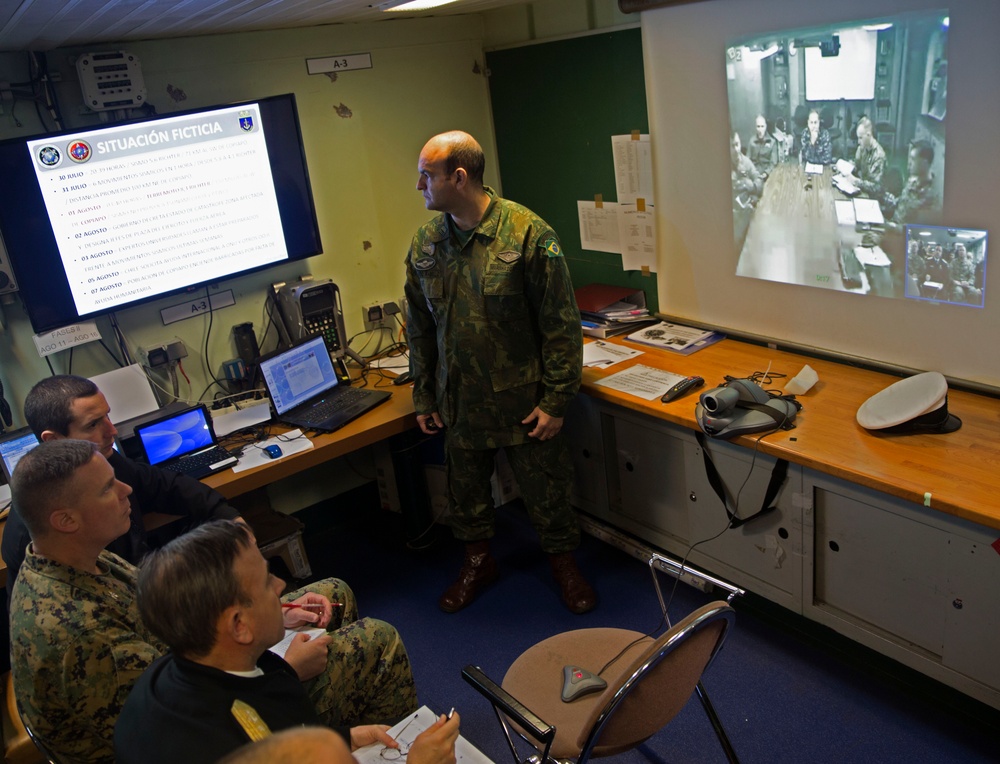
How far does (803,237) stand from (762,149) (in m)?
0.33

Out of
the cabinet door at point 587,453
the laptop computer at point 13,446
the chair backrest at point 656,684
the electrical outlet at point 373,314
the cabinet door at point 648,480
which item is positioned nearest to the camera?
the chair backrest at point 656,684

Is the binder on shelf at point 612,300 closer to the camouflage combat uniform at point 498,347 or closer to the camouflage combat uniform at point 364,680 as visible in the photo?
the camouflage combat uniform at point 498,347

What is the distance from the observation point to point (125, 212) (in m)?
3.07

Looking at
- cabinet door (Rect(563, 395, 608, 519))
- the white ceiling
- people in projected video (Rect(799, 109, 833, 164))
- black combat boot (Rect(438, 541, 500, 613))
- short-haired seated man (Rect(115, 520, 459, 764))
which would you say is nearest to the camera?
short-haired seated man (Rect(115, 520, 459, 764))

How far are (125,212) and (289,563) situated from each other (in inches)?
57.8

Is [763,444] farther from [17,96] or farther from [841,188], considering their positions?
[17,96]

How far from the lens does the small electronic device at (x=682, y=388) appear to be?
9.37 ft

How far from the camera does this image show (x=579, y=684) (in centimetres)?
204

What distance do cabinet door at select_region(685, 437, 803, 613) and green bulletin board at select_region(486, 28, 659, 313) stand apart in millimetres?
954

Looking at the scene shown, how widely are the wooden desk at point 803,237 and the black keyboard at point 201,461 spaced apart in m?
1.99

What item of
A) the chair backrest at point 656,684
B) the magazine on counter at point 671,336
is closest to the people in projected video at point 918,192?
the magazine on counter at point 671,336

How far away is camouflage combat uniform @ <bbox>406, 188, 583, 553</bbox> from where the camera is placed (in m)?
2.77

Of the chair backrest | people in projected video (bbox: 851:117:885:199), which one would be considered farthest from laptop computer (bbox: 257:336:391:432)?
people in projected video (bbox: 851:117:885:199)

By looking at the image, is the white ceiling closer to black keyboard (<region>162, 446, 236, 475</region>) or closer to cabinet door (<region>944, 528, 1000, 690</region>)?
black keyboard (<region>162, 446, 236, 475</region>)
